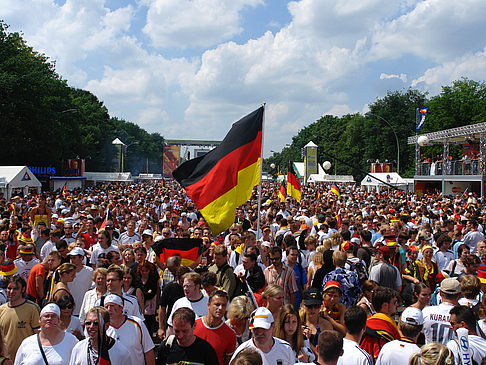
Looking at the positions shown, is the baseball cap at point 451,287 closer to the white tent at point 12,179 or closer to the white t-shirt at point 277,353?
the white t-shirt at point 277,353

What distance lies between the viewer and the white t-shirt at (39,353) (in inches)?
150

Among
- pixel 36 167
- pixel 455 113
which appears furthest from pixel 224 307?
pixel 455 113

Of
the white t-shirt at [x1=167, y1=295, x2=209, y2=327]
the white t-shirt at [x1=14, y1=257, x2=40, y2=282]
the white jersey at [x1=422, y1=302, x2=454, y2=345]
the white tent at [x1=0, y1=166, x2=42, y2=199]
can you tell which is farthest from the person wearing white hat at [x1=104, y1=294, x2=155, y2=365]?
the white tent at [x1=0, y1=166, x2=42, y2=199]

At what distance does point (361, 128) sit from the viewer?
7625 centimetres

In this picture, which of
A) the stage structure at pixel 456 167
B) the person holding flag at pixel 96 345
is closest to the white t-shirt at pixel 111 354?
the person holding flag at pixel 96 345

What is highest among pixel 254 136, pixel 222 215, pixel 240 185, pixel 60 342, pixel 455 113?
pixel 455 113

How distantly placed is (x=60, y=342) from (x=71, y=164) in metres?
53.0

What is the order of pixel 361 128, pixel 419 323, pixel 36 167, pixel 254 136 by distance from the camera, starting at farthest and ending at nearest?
1. pixel 361 128
2. pixel 36 167
3. pixel 254 136
4. pixel 419 323

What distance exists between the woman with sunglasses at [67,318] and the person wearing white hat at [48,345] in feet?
1.77

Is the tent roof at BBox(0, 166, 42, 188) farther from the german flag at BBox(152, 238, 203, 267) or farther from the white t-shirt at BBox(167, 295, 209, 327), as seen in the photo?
the white t-shirt at BBox(167, 295, 209, 327)

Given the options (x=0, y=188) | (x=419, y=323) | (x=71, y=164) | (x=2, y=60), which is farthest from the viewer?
(x=71, y=164)

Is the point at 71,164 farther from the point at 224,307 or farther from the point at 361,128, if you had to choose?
the point at 224,307

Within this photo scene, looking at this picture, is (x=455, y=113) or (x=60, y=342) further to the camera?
(x=455, y=113)

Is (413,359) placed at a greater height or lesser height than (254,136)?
lesser
